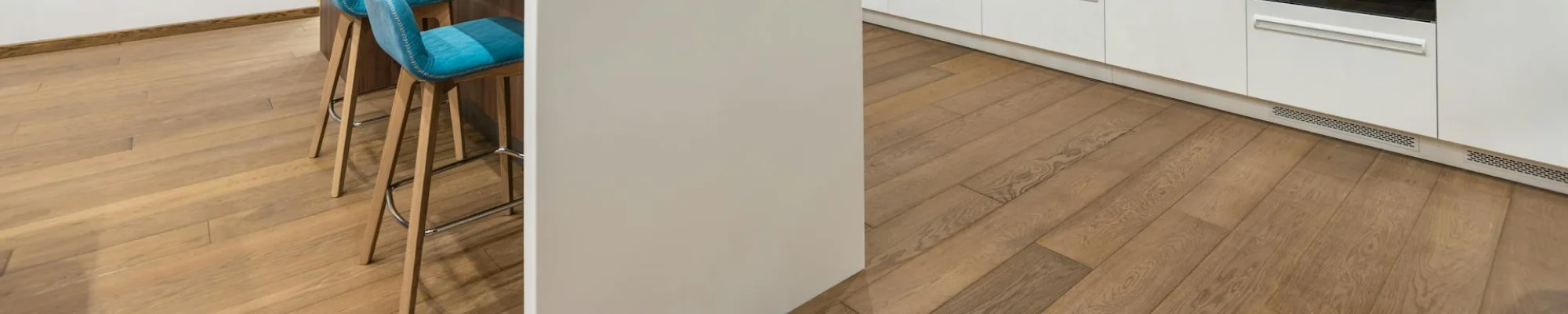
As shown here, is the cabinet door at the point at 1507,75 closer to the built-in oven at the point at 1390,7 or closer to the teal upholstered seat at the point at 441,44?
the built-in oven at the point at 1390,7

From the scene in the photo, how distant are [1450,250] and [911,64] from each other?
2.19 m

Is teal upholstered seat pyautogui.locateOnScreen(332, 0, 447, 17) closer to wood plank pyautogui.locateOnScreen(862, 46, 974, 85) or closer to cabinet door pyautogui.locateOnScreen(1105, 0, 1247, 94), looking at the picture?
wood plank pyautogui.locateOnScreen(862, 46, 974, 85)

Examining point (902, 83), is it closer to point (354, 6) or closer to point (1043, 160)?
point (1043, 160)

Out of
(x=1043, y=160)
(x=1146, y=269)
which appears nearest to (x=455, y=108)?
(x=1043, y=160)

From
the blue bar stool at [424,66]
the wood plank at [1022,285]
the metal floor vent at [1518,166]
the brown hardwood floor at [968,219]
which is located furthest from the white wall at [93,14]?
the metal floor vent at [1518,166]

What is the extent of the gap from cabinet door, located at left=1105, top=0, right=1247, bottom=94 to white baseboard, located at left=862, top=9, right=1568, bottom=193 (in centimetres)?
7

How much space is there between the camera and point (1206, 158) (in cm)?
286

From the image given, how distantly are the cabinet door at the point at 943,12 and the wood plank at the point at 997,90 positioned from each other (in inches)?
14.6

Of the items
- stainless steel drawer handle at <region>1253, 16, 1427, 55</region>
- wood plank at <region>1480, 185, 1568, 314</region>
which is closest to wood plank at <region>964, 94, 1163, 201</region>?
stainless steel drawer handle at <region>1253, 16, 1427, 55</region>

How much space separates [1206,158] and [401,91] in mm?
2205

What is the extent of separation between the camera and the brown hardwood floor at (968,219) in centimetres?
205

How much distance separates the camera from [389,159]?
2092mm

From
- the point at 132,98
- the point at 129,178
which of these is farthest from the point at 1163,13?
the point at 132,98

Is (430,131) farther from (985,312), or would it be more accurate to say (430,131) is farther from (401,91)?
(985,312)
